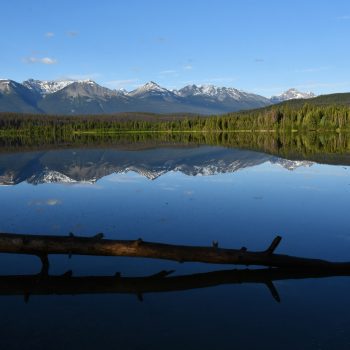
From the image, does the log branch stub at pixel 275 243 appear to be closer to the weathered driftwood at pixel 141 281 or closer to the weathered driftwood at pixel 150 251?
the weathered driftwood at pixel 150 251

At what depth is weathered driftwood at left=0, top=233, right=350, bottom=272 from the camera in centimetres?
1592

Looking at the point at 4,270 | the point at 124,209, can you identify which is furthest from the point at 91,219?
the point at 4,270

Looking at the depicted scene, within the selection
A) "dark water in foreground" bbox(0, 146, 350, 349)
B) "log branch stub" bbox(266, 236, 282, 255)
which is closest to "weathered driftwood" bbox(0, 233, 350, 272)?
"log branch stub" bbox(266, 236, 282, 255)

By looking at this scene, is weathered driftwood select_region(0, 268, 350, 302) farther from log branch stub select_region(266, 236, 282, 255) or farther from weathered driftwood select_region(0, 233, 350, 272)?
log branch stub select_region(266, 236, 282, 255)

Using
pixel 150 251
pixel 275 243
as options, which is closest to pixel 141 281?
pixel 150 251

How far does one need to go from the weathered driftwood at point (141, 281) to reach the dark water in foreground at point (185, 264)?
0.76 feet

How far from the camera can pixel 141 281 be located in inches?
608

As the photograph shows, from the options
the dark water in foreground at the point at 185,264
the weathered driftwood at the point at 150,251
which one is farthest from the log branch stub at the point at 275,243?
the dark water in foreground at the point at 185,264

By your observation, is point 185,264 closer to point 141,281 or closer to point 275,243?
point 141,281

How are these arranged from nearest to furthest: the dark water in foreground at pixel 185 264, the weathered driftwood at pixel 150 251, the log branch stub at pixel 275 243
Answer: the dark water in foreground at pixel 185 264 < the log branch stub at pixel 275 243 < the weathered driftwood at pixel 150 251

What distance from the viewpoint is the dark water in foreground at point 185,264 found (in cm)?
1156

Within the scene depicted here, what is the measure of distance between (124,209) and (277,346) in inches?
694

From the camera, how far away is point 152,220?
955 inches

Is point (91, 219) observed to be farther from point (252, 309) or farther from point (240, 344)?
point (240, 344)
